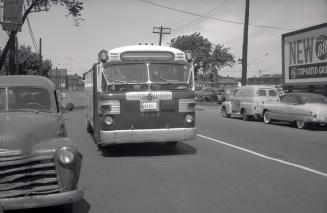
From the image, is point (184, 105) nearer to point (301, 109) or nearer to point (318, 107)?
point (318, 107)

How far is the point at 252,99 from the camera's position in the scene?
23.1m

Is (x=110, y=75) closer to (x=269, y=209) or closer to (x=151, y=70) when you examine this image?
(x=151, y=70)

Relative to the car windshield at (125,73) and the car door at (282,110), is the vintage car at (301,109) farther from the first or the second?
the car windshield at (125,73)

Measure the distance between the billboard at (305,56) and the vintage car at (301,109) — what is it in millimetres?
5916

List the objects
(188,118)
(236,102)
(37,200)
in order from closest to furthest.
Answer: (37,200), (188,118), (236,102)

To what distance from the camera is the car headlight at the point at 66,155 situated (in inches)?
226

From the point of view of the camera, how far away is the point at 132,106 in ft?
36.3

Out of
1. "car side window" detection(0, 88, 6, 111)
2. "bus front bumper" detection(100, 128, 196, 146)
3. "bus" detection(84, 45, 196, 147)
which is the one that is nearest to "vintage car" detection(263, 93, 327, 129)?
"bus" detection(84, 45, 196, 147)

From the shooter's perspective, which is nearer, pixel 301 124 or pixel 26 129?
pixel 26 129

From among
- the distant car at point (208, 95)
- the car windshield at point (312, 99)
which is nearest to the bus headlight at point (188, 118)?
the car windshield at point (312, 99)

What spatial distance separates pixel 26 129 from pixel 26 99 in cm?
140

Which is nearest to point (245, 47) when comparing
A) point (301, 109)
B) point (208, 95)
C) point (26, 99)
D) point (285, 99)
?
point (285, 99)

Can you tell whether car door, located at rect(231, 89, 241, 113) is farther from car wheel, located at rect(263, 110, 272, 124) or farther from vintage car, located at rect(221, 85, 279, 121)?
car wheel, located at rect(263, 110, 272, 124)

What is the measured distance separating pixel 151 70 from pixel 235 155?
115 inches
